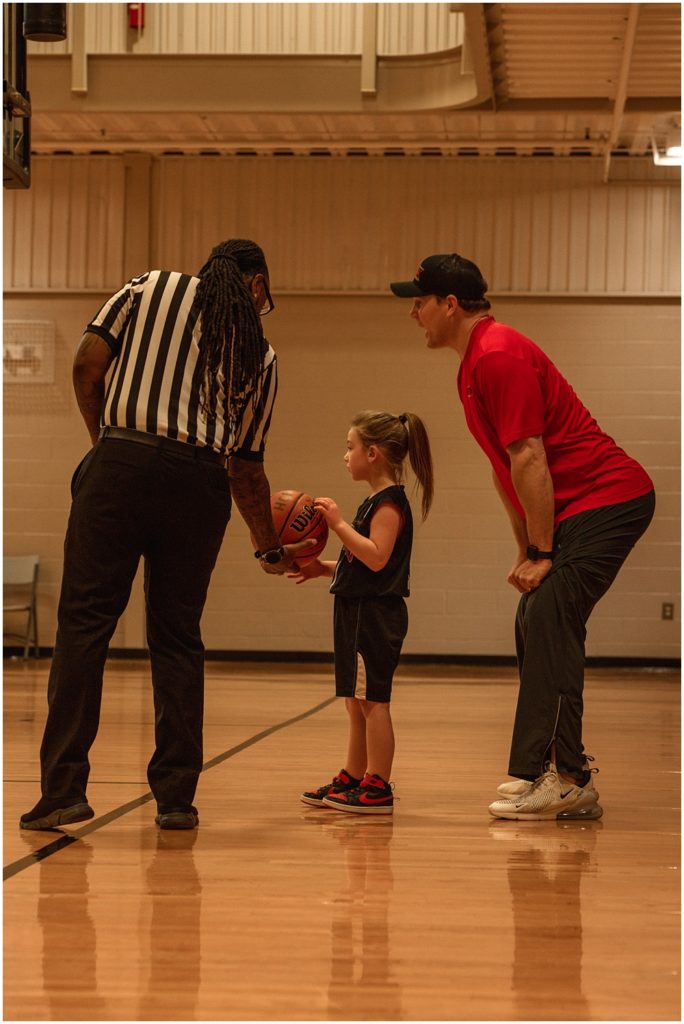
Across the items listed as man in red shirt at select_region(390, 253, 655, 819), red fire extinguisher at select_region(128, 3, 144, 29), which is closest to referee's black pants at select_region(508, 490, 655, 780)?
man in red shirt at select_region(390, 253, 655, 819)

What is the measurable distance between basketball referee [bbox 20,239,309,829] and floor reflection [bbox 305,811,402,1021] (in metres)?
0.52

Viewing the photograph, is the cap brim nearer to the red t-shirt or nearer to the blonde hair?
the red t-shirt

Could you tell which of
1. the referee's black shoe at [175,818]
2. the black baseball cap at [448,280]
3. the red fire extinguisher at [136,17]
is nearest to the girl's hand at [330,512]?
the black baseball cap at [448,280]

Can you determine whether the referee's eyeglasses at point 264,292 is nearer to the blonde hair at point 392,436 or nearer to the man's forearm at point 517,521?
the blonde hair at point 392,436

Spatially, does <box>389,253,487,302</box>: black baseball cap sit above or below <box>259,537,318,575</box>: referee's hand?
above

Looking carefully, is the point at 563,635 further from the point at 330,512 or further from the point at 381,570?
the point at 330,512

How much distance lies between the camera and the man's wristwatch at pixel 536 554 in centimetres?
391

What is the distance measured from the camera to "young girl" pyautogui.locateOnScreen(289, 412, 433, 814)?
4039 millimetres

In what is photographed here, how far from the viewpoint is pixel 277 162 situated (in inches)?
453

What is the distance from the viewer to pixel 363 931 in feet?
8.70

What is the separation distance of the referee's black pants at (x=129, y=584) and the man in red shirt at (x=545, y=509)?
0.87 meters

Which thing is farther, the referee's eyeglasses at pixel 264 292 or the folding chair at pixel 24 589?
the folding chair at pixel 24 589

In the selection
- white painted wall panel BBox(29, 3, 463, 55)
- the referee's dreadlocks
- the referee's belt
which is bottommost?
the referee's belt

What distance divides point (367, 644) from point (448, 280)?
1141 mm
